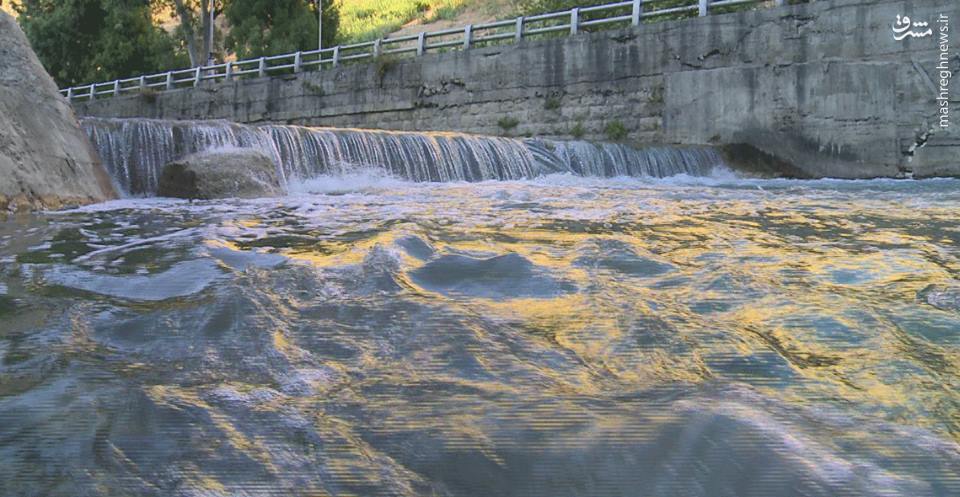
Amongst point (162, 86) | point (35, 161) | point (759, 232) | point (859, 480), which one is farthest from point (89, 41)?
point (859, 480)

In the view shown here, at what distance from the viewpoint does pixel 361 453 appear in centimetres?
151

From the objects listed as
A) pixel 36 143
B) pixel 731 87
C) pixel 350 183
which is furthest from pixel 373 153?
pixel 731 87

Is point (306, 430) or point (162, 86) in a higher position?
point (162, 86)

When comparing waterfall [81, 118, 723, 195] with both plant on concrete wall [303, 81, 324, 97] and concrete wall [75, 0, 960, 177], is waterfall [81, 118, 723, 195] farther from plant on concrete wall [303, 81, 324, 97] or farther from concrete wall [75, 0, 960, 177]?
plant on concrete wall [303, 81, 324, 97]

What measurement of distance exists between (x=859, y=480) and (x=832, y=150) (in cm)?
1186

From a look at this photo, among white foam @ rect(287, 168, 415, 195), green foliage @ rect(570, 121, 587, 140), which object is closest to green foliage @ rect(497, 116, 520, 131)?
green foliage @ rect(570, 121, 587, 140)

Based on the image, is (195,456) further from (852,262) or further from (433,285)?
(852,262)

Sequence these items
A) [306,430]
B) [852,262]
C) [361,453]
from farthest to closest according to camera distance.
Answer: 1. [852,262]
2. [306,430]
3. [361,453]

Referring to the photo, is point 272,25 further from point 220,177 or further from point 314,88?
point 220,177

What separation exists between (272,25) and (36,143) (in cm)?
2134

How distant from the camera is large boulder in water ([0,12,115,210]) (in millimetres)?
5906

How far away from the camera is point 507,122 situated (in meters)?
15.3

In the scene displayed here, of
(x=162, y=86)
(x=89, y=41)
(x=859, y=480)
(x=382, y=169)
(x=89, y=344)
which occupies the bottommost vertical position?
(x=859, y=480)

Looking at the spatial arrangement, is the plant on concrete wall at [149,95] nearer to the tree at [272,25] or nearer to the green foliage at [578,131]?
the tree at [272,25]
